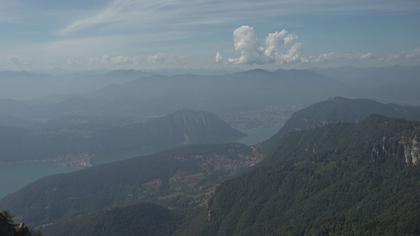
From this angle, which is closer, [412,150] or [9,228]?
[9,228]

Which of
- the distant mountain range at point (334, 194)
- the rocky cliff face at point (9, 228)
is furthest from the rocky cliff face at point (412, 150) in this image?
the rocky cliff face at point (9, 228)

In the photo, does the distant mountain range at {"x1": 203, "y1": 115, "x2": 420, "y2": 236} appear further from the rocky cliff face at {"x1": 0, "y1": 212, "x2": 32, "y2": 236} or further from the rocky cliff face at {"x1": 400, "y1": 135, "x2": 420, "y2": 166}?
the rocky cliff face at {"x1": 0, "y1": 212, "x2": 32, "y2": 236}

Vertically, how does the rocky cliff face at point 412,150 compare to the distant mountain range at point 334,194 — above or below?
above

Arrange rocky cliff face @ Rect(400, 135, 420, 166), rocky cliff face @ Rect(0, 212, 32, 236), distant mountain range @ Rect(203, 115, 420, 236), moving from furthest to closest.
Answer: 1. rocky cliff face @ Rect(400, 135, 420, 166)
2. distant mountain range @ Rect(203, 115, 420, 236)
3. rocky cliff face @ Rect(0, 212, 32, 236)

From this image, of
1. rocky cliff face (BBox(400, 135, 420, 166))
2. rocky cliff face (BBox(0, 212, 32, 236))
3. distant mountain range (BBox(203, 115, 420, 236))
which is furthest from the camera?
rocky cliff face (BBox(400, 135, 420, 166))

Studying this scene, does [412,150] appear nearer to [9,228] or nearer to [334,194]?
[334,194]

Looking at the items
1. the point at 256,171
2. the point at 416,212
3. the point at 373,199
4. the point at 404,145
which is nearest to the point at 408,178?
the point at 373,199

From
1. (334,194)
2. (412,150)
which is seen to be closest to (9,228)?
(334,194)

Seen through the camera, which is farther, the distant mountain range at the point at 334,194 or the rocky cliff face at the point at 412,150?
the rocky cliff face at the point at 412,150

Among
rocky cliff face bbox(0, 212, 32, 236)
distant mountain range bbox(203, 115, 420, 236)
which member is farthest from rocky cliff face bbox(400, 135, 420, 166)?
rocky cliff face bbox(0, 212, 32, 236)

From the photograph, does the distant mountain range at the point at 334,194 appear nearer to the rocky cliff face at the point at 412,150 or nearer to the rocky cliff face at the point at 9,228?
the rocky cliff face at the point at 412,150

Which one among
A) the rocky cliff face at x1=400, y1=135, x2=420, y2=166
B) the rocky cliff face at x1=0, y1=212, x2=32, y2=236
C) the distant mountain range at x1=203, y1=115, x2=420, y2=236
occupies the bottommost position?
the distant mountain range at x1=203, y1=115, x2=420, y2=236
